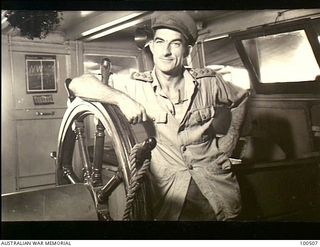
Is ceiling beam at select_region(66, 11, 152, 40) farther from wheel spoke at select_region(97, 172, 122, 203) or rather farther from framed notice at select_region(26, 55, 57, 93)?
wheel spoke at select_region(97, 172, 122, 203)

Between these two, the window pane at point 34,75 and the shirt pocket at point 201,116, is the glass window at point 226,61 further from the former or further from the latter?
the window pane at point 34,75

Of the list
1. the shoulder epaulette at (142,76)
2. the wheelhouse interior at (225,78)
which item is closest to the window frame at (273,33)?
the wheelhouse interior at (225,78)

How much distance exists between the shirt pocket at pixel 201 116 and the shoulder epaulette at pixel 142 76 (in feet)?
0.50

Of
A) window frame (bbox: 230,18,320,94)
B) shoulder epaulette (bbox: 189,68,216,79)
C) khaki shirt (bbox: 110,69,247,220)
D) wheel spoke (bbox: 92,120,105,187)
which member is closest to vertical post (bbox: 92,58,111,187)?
wheel spoke (bbox: 92,120,105,187)

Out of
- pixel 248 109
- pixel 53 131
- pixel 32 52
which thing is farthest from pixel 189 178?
pixel 32 52

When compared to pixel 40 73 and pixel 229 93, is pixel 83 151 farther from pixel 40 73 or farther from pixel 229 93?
pixel 229 93

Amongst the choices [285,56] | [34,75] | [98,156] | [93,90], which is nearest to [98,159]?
[98,156]

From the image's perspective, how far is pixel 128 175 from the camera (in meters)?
1.05

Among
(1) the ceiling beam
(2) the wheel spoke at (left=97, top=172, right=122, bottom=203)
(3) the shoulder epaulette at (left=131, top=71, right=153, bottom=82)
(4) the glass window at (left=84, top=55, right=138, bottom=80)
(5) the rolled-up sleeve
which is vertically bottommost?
(2) the wheel spoke at (left=97, top=172, right=122, bottom=203)

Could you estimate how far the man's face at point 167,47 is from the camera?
1.07 metres

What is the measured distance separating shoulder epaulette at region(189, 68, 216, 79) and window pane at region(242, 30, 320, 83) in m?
0.12

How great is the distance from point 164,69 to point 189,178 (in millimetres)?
306

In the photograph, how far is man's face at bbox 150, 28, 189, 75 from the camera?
3.50 ft
